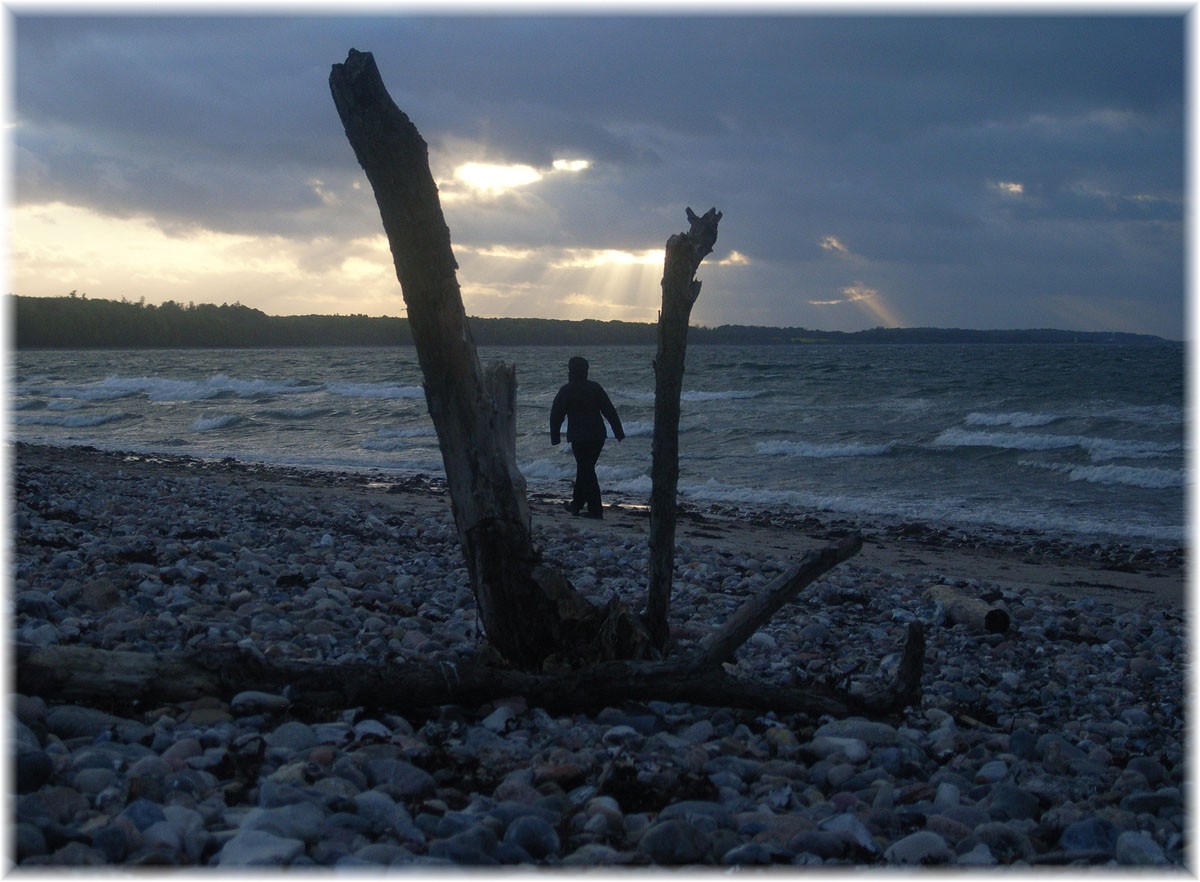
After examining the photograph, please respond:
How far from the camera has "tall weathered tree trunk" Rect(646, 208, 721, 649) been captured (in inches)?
183

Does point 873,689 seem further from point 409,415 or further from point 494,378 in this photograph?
point 409,415

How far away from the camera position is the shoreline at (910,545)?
998cm

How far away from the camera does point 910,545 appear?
12.3 metres

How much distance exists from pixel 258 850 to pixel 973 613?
541 centimetres

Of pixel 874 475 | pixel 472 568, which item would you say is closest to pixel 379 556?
pixel 472 568

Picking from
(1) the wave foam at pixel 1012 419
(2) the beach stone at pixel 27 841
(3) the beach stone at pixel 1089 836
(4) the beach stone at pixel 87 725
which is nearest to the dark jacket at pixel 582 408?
(4) the beach stone at pixel 87 725

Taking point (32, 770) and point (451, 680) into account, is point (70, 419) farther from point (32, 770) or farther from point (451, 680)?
point (32, 770)

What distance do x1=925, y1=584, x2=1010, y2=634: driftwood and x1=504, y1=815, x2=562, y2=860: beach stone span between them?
4.54 meters

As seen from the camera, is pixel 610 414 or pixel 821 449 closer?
pixel 610 414

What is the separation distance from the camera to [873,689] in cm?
522

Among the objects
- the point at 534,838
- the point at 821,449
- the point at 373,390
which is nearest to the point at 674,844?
the point at 534,838

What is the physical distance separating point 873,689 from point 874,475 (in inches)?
588

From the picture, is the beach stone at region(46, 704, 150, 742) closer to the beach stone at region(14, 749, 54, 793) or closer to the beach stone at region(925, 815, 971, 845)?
the beach stone at region(14, 749, 54, 793)

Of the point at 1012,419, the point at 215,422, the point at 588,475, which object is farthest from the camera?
the point at 215,422
